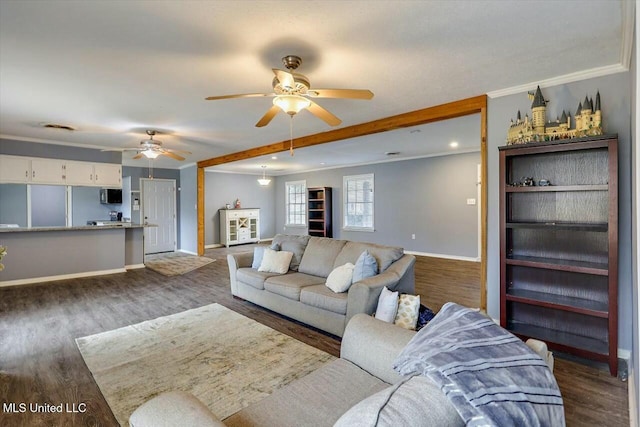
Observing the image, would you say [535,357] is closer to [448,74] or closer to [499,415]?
[499,415]

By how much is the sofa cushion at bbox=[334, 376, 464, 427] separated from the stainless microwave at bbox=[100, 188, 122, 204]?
7.04m

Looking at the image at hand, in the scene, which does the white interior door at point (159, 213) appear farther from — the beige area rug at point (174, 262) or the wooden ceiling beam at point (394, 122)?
the wooden ceiling beam at point (394, 122)

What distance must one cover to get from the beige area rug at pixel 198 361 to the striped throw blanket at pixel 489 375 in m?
1.53

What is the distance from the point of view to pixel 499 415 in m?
0.79

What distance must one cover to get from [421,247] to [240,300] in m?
4.91

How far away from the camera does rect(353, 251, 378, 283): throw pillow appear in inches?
118

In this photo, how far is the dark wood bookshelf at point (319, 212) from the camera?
30.6 ft

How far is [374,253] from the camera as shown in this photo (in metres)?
3.30

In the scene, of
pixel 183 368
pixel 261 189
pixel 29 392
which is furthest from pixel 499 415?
pixel 261 189

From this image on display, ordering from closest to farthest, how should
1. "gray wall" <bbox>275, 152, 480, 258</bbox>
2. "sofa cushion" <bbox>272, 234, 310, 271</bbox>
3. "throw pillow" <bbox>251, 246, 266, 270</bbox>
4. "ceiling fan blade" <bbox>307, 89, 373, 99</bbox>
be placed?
"ceiling fan blade" <bbox>307, 89, 373, 99</bbox> → "sofa cushion" <bbox>272, 234, 310, 271</bbox> → "throw pillow" <bbox>251, 246, 266, 270</bbox> → "gray wall" <bbox>275, 152, 480, 258</bbox>

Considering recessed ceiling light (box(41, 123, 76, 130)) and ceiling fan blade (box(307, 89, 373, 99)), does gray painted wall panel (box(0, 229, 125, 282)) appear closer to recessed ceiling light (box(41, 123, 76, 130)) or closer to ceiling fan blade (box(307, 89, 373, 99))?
recessed ceiling light (box(41, 123, 76, 130))

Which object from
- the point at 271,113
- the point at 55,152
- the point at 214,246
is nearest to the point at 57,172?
the point at 55,152

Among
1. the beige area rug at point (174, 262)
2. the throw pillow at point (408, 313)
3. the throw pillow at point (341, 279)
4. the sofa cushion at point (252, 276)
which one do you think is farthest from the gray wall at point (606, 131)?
the beige area rug at point (174, 262)

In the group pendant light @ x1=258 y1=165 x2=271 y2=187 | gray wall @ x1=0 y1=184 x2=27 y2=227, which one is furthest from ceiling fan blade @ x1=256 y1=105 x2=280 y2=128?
pendant light @ x1=258 y1=165 x2=271 y2=187
